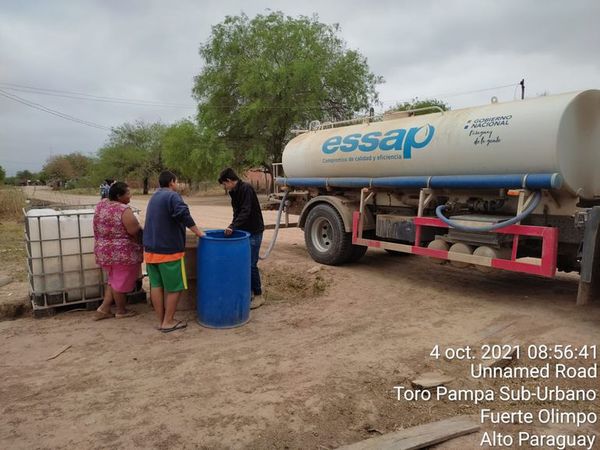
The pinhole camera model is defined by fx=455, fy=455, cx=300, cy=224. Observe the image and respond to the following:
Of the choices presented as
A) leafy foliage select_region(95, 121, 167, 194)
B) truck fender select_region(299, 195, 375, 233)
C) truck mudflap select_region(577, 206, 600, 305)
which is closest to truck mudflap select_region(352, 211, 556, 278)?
truck mudflap select_region(577, 206, 600, 305)

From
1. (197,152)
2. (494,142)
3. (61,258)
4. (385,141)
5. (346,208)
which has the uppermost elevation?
(197,152)

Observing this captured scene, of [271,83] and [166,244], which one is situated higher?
[271,83]

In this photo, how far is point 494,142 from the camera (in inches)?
226

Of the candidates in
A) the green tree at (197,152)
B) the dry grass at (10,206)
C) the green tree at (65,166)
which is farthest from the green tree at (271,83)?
the green tree at (65,166)

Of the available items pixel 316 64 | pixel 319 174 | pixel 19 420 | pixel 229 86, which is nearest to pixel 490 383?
pixel 19 420

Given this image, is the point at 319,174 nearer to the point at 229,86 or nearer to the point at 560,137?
the point at 560,137

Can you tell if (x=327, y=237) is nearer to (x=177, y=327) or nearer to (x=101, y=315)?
(x=177, y=327)

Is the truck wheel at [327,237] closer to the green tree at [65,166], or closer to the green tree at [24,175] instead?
the green tree at [65,166]

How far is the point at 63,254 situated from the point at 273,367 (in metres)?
3.06

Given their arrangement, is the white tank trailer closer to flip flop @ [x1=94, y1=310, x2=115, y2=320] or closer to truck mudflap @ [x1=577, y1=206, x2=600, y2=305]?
truck mudflap @ [x1=577, y1=206, x2=600, y2=305]

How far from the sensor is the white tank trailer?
17.3 ft

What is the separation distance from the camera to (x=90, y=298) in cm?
566

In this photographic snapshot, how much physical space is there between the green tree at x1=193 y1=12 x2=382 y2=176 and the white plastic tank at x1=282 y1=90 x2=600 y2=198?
55.1ft

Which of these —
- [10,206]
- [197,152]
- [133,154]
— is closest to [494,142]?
[10,206]
